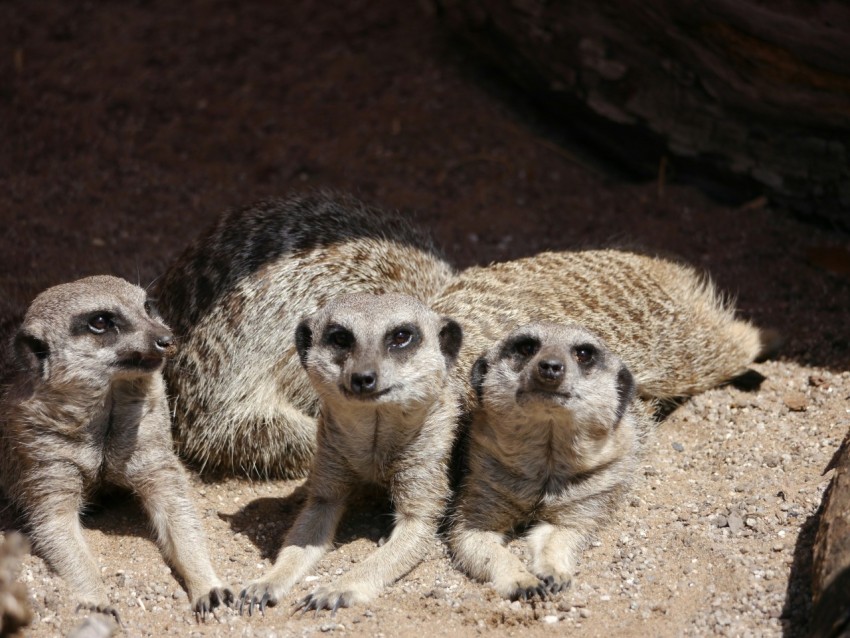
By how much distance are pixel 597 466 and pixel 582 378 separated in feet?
1.13

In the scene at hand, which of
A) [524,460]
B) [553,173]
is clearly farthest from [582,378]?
[553,173]

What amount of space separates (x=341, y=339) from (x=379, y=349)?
0.13m

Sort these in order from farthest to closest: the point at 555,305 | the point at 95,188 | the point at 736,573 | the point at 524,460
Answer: the point at 95,188
the point at 555,305
the point at 524,460
the point at 736,573

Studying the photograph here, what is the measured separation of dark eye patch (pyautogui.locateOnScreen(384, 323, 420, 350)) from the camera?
313cm

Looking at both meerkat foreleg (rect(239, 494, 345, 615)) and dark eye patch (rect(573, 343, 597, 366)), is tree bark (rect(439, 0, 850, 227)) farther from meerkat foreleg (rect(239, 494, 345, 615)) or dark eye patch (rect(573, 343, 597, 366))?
meerkat foreleg (rect(239, 494, 345, 615))

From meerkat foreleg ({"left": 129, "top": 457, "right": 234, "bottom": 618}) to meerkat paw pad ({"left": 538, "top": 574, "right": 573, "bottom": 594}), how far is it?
943 mm

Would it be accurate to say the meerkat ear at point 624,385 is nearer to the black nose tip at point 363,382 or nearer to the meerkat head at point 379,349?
the meerkat head at point 379,349

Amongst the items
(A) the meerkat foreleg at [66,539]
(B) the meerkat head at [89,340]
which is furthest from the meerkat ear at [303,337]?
(A) the meerkat foreleg at [66,539]

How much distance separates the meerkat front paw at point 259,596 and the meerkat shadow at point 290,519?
0.29m

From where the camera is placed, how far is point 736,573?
3.00m

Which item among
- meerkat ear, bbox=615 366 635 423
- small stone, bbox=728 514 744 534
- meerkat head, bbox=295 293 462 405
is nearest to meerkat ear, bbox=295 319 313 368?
meerkat head, bbox=295 293 462 405

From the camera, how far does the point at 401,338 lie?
315cm

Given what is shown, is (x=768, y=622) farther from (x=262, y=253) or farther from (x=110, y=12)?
(x=110, y=12)

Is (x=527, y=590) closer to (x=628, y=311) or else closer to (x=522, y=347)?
(x=522, y=347)
